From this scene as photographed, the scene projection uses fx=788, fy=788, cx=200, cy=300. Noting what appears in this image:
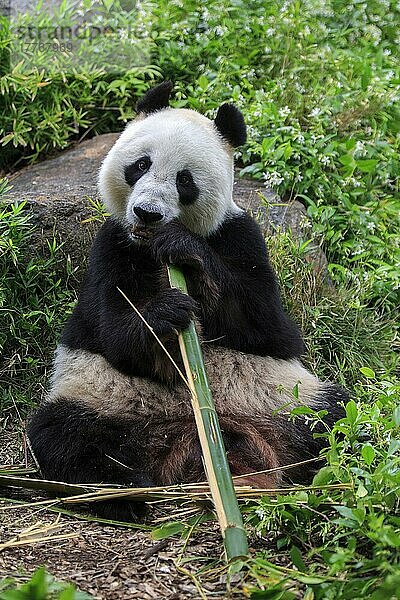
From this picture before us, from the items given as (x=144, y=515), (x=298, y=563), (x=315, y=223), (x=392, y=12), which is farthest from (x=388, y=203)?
(x=298, y=563)

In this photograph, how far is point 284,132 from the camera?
6422mm

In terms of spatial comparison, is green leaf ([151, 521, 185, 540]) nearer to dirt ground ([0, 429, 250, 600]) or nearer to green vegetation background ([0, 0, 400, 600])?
dirt ground ([0, 429, 250, 600])

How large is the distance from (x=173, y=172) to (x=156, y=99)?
0.70 m

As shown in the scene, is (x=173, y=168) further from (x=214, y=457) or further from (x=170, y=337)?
(x=214, y=457)

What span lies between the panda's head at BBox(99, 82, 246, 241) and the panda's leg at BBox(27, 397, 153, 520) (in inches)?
37.1

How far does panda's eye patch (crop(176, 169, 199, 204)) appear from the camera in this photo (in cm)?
404

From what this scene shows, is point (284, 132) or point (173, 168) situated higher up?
point (173, 168)

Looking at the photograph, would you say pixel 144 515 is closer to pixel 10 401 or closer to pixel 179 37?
pixel 10 401

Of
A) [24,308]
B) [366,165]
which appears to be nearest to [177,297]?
[24,308]

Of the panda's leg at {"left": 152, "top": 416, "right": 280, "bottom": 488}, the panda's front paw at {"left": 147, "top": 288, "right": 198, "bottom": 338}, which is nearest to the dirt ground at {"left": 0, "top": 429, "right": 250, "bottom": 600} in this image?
the panda's leg at {"left": 152, "top": 416, "right": 280, "bottom": 488}

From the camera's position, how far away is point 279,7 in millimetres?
7637

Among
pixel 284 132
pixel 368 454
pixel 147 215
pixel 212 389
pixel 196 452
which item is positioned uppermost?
pixel 147 215

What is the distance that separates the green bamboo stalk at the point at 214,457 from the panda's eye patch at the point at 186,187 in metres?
0.91

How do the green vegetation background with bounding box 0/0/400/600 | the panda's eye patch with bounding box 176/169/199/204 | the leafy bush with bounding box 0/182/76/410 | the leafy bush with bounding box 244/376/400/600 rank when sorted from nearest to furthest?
the leafy bush with bounding box 244/376/400/600 < the panda's eye patch with bounding box 176/169/199/204 < the leafy bush with bounding box 0/182/76/410 < the green vegetation background with bounding box 0/0/400/600
